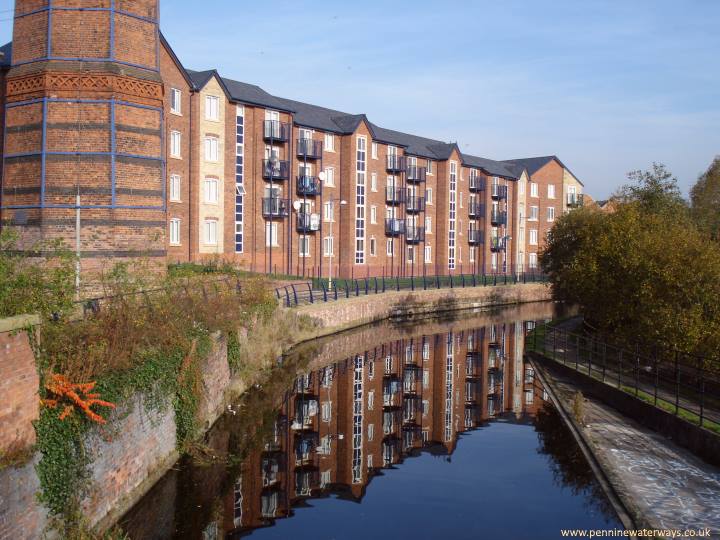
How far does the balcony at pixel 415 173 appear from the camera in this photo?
53.8 metres

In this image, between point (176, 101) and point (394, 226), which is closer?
point (176, 101)

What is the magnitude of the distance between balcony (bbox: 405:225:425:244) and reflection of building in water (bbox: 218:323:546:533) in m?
23.6

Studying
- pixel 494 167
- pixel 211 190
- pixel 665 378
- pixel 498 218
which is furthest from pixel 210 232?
pixel 494 167

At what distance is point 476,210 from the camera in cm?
6134

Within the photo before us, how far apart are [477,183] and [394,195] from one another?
12.8 metres

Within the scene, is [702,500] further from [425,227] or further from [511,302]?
[425,227]

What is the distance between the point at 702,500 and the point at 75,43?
59.2 ft

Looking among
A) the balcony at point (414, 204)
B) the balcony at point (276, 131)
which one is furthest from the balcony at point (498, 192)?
the balcony at point (276, 131)

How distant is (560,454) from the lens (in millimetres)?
14719

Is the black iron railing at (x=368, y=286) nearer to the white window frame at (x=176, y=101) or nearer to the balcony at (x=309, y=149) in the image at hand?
the balcony at (x=309, y=149)

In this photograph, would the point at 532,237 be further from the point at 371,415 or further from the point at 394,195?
the point at 371,415

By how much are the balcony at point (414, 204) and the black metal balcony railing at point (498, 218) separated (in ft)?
36.3

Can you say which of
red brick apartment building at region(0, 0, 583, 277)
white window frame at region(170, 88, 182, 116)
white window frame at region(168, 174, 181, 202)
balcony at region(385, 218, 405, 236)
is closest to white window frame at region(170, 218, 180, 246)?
red brick apartment building at region(0, 0, 583, 277)

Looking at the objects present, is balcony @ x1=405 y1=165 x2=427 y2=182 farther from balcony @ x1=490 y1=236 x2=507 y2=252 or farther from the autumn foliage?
the autumn foliage
